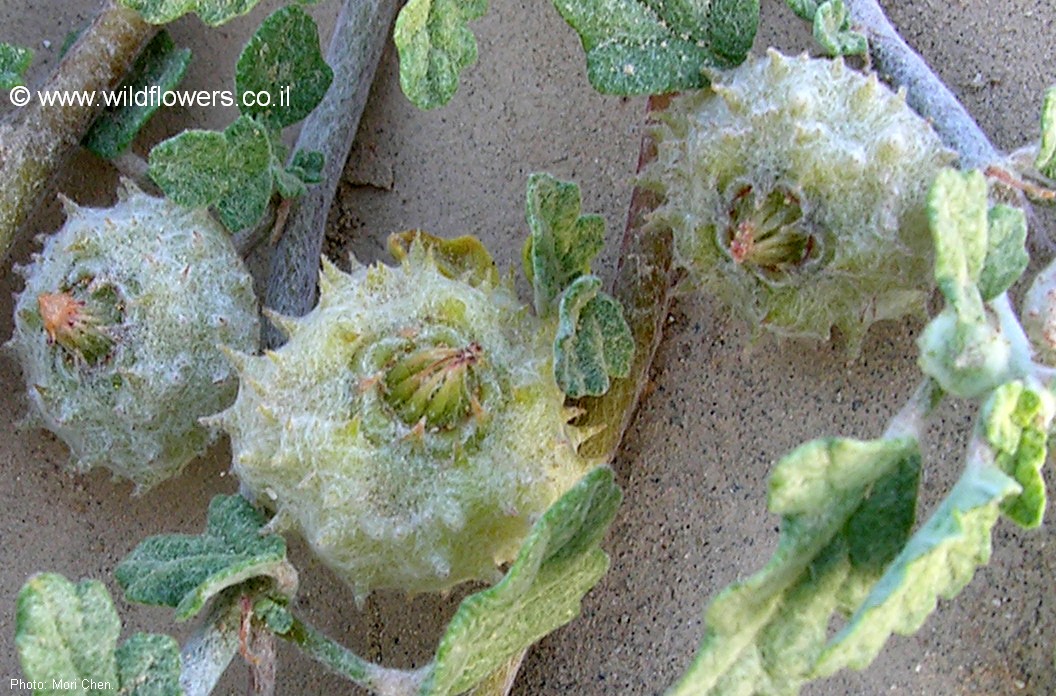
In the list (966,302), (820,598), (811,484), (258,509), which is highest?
(966,302)

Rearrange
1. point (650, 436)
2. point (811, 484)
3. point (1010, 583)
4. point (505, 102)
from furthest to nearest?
point (505, 102) < point (650, 436) < point (1010, 583) < point (811, 484)

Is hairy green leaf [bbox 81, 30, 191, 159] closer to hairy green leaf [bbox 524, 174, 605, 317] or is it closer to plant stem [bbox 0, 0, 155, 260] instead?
plant stem [bbox 0, 0, 155, 260]

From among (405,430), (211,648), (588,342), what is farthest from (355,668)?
(588,342)

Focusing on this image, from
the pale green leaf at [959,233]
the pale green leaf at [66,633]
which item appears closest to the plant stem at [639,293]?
the pale green leaf at [959,233]

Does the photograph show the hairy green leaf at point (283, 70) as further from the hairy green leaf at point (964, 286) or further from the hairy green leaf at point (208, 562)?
the hairy green leaf at point (964, 286)

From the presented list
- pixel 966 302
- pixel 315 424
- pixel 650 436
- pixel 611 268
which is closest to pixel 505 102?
pixel 611 268

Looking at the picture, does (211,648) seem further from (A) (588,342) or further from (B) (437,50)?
(B) (437,50)

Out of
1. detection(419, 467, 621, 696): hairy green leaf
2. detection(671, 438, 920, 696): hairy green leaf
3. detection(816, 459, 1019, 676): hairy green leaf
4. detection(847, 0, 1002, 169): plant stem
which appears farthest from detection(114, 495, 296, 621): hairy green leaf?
detection(847, 0, 1002, 169): plant stem

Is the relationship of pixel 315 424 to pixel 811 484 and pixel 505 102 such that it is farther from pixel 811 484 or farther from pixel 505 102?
pixel 505 102
